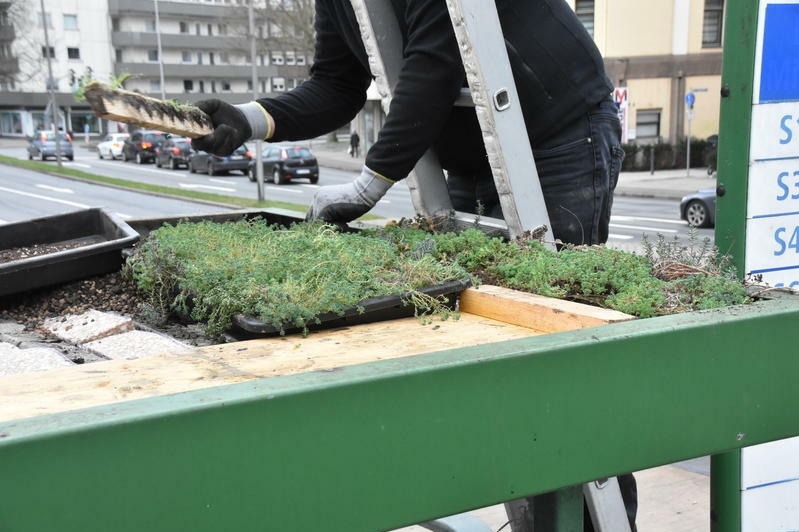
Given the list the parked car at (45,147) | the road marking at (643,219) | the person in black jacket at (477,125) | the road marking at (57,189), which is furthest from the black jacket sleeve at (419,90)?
the parked car at (45,147)

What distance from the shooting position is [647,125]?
33.1 metres

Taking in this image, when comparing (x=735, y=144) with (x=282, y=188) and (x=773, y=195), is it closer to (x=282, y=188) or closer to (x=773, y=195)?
(x=773, y=195)

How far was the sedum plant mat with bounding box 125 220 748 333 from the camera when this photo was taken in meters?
1.86

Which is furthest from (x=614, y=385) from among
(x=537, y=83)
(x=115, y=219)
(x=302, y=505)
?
(x=115, y=219)

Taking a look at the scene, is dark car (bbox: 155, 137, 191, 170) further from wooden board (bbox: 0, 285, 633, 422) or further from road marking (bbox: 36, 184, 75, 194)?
wooden board (bbox: 0, 285, 633, 422)

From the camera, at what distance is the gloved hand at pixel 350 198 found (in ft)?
9.00

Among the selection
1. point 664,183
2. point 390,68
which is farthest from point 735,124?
point 664,183

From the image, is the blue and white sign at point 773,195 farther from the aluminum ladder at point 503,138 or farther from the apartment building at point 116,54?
the apartment building at point 116,54

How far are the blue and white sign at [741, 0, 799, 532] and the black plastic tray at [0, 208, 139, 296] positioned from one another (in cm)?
194

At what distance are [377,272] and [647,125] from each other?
3281 centimetres

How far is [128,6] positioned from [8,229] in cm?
7241

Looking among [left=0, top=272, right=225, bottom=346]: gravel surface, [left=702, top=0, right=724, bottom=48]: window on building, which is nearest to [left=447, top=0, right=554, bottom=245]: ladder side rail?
[left=0, top=272, right=225, bottom=346]: gravel surface

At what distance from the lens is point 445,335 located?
6.05 ft

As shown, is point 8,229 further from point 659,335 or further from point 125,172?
point 125,172
